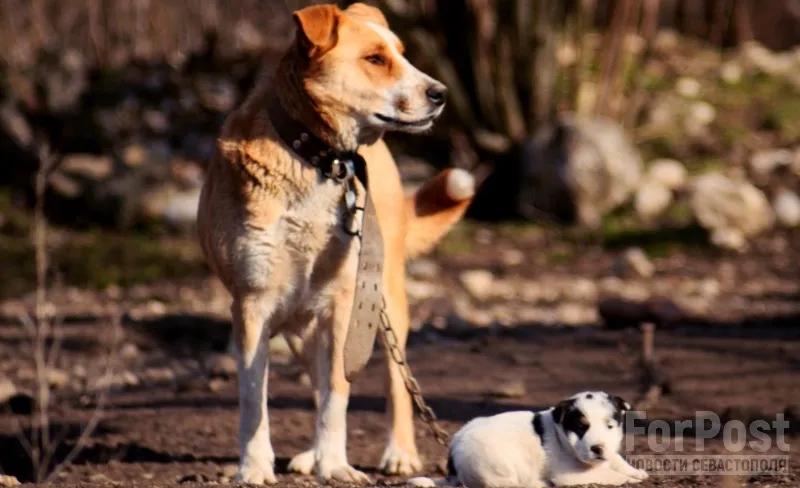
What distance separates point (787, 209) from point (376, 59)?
24.2ft

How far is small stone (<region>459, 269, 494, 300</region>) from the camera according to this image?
9.48 metres

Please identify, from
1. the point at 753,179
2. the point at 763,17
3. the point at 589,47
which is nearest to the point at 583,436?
the point at 753,179

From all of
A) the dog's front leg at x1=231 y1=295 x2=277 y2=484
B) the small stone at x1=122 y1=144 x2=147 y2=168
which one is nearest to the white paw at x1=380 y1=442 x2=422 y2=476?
the dog's front leg at x1=231 y1=295 x2=277 y2=484

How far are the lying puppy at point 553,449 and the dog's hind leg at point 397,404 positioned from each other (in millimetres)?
866

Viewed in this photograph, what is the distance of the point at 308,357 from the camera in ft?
17.8

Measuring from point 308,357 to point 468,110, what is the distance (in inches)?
275

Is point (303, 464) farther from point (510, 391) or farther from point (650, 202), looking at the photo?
point (650, 202)

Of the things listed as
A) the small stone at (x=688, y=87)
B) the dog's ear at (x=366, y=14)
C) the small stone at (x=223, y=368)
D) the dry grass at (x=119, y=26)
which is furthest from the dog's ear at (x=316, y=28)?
the small stone at (x=688, y=87)

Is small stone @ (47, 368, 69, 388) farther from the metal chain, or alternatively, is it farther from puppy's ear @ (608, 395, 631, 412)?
puppy's ear @ (608, 395, 631, 412)

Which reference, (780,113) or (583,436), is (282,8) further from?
(583,436)

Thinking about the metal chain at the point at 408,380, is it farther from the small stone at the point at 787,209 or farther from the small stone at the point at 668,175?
the small stone at the point at 668,175

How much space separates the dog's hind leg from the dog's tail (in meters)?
0.52

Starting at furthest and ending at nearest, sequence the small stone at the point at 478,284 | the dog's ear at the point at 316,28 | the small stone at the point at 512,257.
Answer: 1. the small stone at the point at 512,257
2. the small stone at the point at 478,284
3. the dog's ear at the point at 316,28

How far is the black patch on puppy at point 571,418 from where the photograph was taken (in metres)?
4.05
